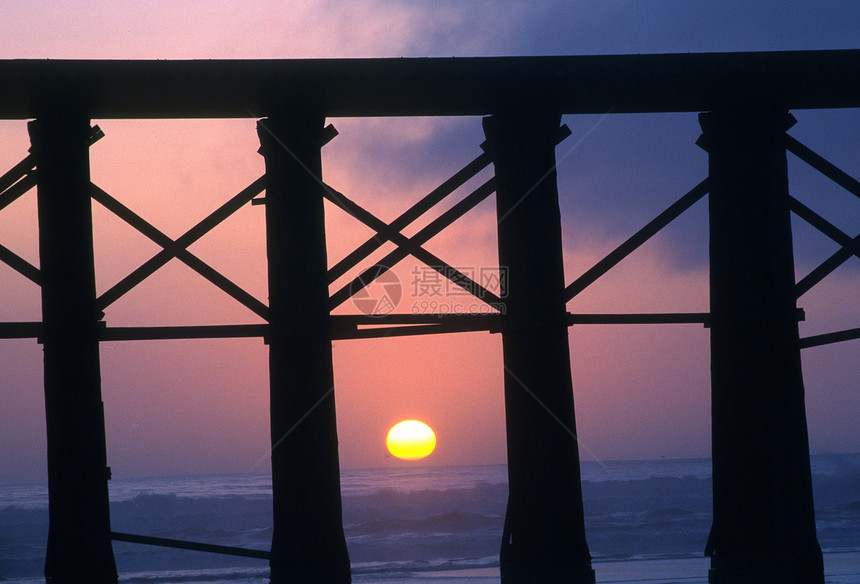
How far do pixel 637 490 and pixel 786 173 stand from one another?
49.9 m

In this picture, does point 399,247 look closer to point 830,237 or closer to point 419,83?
point 419,83

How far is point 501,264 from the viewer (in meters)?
6.07

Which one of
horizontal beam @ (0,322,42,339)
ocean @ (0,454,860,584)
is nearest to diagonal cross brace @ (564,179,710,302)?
horizontal beam @ (0,322,42,339)

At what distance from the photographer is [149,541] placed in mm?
6098

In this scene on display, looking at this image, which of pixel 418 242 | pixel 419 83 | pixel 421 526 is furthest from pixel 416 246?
pixel 421 526

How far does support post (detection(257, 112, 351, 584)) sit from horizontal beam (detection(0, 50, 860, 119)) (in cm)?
43

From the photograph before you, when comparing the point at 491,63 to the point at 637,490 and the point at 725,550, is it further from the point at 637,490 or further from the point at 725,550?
the point at 637,490

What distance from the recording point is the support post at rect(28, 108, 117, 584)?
215 inches

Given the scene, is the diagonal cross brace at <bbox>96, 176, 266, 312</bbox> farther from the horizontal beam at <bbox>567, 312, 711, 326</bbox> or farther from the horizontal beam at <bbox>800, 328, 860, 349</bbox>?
the horizontal beam at <bbox>800, 328, 860, 349</bbox>

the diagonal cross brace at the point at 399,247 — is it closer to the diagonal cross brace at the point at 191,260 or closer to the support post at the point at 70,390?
the diagonal cross brace at the point at 191,260

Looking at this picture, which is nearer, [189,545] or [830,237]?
[189,545]

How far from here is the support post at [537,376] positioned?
5816 mm

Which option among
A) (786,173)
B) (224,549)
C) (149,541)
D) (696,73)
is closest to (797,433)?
(786,173)

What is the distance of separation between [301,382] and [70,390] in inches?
49.9
